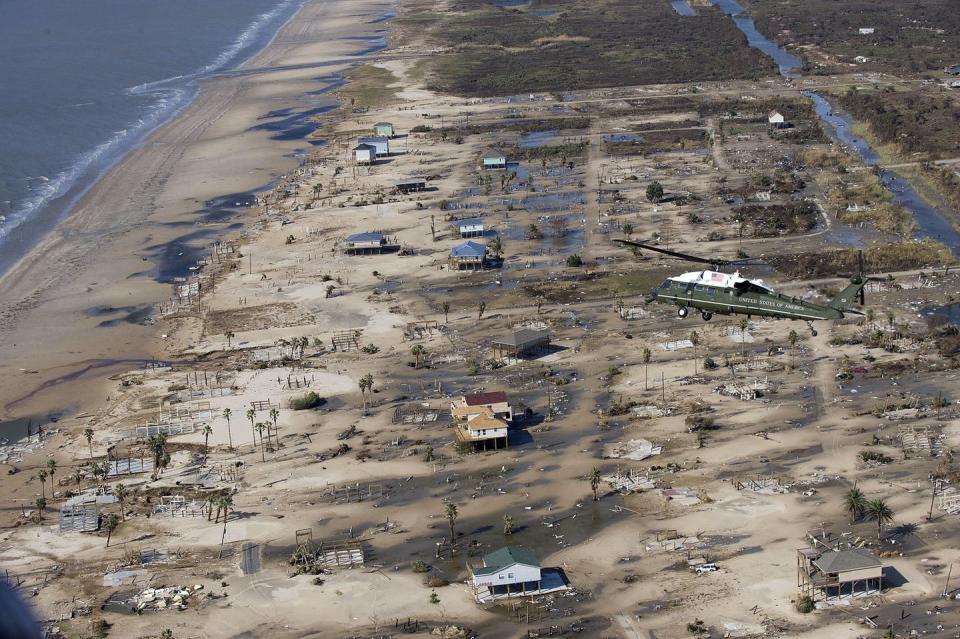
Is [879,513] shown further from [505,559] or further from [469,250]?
[469,250]

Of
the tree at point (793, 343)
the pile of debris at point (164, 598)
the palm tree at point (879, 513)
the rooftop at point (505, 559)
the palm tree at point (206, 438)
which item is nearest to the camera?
the rooftop at point (505, 559)

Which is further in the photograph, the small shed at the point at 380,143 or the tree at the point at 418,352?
the small shed at the point at 380,143

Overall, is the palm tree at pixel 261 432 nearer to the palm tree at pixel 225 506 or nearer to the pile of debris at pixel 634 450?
the palm tree at pixel 225 506

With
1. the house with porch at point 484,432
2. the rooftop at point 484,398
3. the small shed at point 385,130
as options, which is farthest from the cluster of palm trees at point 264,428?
the small shed at point 385,130

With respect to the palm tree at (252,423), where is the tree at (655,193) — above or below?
above

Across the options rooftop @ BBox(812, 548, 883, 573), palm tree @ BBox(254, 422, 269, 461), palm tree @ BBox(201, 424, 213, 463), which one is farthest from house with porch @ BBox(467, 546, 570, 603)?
palm tree @ BBox(201, 424, 213, 463)

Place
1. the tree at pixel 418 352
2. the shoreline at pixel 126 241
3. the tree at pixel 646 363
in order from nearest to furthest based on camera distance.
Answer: the tree at pixel 646 363, the tree at pixel 418 352, the shoreline at pixel 126 241

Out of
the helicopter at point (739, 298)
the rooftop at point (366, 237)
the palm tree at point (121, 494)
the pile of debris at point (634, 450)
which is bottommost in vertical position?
the pile of debris at point (634, 450)

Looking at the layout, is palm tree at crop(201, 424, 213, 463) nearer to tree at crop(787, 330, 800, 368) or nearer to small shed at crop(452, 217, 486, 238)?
tree at crop(787, 330, 800, 368)
